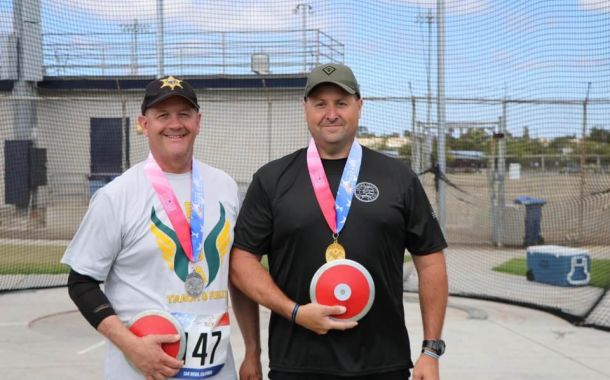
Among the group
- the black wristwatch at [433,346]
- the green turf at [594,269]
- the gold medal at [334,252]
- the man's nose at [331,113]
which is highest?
the man's nose at [331,113]

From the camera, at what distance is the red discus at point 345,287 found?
235 cm

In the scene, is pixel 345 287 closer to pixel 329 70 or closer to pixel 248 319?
pixel 248 319

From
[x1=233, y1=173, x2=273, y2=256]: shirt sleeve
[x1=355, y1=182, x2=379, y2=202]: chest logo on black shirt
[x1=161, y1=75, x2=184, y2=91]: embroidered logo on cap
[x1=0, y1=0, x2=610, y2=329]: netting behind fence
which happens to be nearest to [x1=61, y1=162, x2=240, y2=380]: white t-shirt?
[x1=233, y1=173, x2=273, y2=256]: shirt sleeve

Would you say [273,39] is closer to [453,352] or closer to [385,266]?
[453,352]

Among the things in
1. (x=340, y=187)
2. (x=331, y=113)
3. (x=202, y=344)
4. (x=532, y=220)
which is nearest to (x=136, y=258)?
(x=202, y=344)

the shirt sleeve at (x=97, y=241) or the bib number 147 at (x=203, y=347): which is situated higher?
the shirt sleeve at (x=97, y=241)

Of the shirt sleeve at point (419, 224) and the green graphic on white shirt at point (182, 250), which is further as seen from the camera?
the shirt sleeve at point (419, 224)

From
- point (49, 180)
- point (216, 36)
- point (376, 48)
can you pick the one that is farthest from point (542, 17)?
point (49, 180)

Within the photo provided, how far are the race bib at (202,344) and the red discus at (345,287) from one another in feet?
1.18

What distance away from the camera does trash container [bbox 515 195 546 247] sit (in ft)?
40.3

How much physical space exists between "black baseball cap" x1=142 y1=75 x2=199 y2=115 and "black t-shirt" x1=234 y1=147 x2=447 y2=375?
0.39 metres

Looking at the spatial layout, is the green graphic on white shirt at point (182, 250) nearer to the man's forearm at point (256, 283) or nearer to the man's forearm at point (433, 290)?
the man's forearm at point (256, 283)

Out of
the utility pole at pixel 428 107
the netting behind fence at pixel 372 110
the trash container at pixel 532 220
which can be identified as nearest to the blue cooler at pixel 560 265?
the netting behind fence at pixel 372 110

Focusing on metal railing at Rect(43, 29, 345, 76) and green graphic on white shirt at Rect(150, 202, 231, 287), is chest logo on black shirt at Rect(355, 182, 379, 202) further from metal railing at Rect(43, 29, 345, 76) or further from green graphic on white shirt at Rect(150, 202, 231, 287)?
metal railing at Rect(43, 29, 345, 76)
